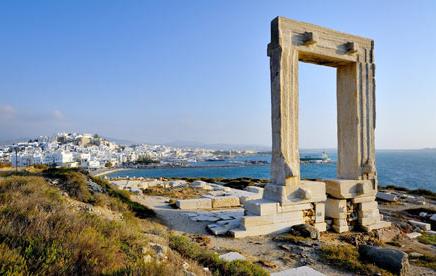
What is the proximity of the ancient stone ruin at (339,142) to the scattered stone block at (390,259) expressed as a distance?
7.52ft

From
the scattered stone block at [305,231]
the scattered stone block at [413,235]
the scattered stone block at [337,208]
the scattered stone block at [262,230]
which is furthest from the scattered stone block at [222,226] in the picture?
the scattered stone block at [413,235]

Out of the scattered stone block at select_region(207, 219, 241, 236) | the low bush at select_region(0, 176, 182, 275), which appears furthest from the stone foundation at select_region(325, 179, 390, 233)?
the low bush at select_region(0, 176, 182, 275)

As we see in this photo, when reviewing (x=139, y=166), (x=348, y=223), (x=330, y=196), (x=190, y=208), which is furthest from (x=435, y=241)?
(x=139, y=166)

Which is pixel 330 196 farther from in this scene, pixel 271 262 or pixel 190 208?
pixel 190 208

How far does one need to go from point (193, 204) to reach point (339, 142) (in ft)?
19.1

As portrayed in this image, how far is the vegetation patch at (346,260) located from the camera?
542 centimetres

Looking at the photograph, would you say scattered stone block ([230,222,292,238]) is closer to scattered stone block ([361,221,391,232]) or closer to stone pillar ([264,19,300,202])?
stone pillar ([264,19,300,202])

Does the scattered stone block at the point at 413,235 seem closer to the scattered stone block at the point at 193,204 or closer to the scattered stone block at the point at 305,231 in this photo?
the scattered stone block at the point at 305,231

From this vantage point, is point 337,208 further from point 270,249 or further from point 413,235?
point 270,249

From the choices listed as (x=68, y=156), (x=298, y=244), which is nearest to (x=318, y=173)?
(x=68, y=156)

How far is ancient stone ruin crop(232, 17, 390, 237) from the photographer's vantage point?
26.0 feet

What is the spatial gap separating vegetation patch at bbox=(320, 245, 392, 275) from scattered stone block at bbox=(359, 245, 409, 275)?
17 centimetres

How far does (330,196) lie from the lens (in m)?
8.98

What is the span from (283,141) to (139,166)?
79.3 m
